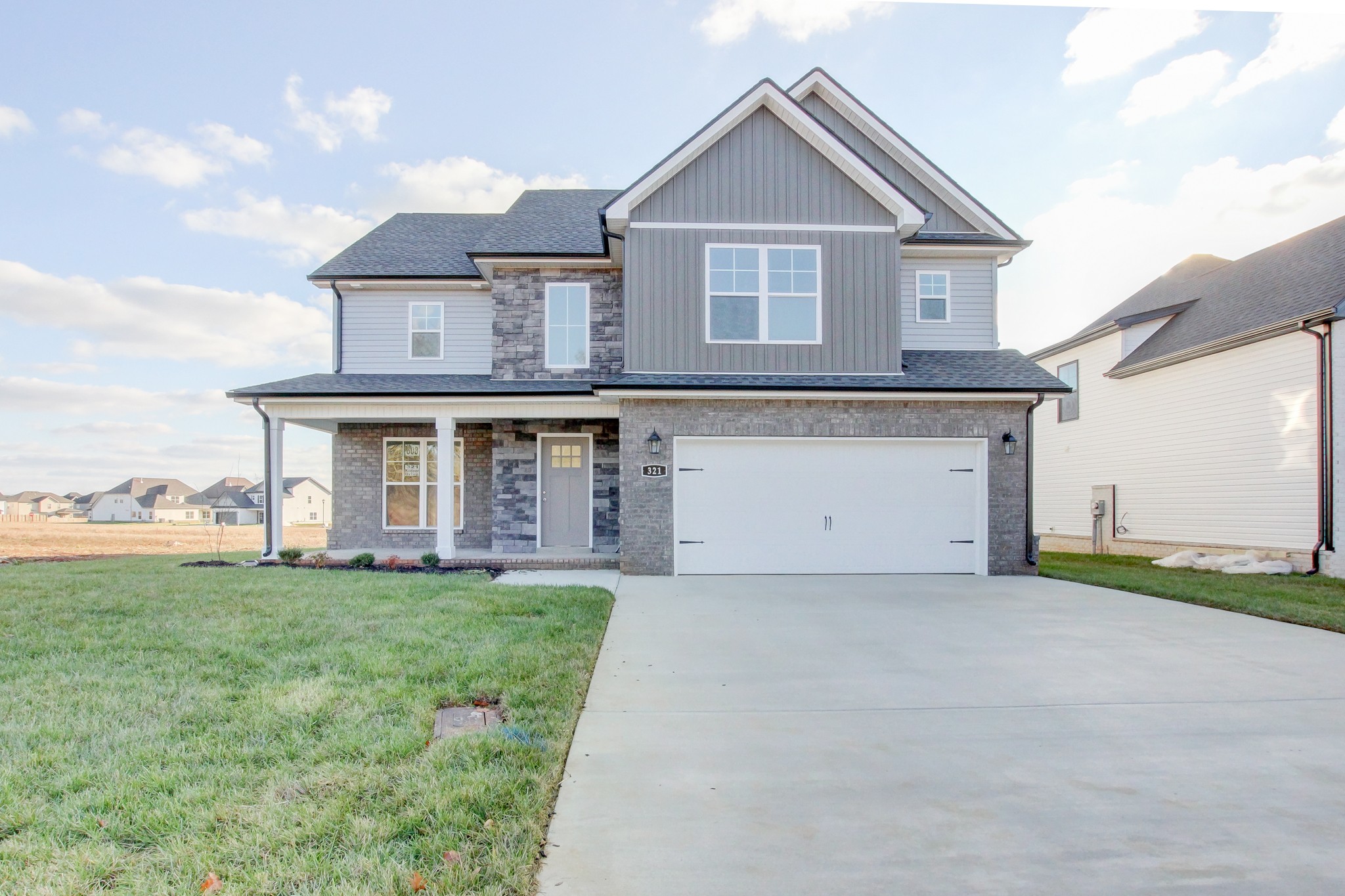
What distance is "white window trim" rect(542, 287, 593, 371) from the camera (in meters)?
13.2

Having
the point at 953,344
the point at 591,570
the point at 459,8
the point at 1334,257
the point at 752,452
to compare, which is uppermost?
the point at 459,8

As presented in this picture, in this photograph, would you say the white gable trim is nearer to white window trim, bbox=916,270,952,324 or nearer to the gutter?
white window trim, bbox=916,270,952,324

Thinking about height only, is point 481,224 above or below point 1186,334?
above

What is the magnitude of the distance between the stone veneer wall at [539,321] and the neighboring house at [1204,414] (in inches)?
474

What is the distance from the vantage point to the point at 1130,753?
3.97 metres

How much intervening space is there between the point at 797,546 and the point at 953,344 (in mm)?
5097

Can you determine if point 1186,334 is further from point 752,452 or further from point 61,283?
point 61,283

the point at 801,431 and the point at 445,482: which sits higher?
the point at 801,431

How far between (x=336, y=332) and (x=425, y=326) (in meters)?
1.70

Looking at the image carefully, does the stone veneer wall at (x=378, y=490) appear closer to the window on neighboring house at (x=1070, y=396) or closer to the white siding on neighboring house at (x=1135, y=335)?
the window on neighboring house at (x=1070, y=396)

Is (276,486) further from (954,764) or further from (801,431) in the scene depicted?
(954,764)

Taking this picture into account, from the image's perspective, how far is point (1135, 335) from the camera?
17.5 meters

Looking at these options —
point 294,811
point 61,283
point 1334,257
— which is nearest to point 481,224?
point 294,811

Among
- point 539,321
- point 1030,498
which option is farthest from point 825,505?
point 539,321
